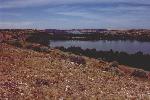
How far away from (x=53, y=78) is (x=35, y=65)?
279 inches

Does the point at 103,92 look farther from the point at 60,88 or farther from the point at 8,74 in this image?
the point at 8,74

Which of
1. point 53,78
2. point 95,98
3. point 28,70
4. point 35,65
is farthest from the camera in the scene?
point 35,65

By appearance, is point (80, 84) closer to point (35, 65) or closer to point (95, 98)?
point (95, 98)

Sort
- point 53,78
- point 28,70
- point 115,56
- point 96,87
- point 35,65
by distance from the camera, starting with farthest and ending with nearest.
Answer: point 115,56
point 35,65
point 28,70
point 53,78
point 96,87

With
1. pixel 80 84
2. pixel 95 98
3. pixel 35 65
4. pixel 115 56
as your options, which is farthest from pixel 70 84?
pixel 115 56

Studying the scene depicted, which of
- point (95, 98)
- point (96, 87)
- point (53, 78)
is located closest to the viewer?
point (95, 98)

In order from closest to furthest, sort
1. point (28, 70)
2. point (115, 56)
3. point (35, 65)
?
point (28, 70) → point (35, 65) → point (115, 56)

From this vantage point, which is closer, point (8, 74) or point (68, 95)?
point (68, 95)

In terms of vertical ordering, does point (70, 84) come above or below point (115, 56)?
above

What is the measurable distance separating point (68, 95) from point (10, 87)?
11.9 feet

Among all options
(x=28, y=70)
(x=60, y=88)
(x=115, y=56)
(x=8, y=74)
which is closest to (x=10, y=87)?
(x=60, y=88)

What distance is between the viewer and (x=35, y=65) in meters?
34.5

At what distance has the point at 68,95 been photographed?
71.8 feet

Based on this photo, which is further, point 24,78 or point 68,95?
point 24,78
